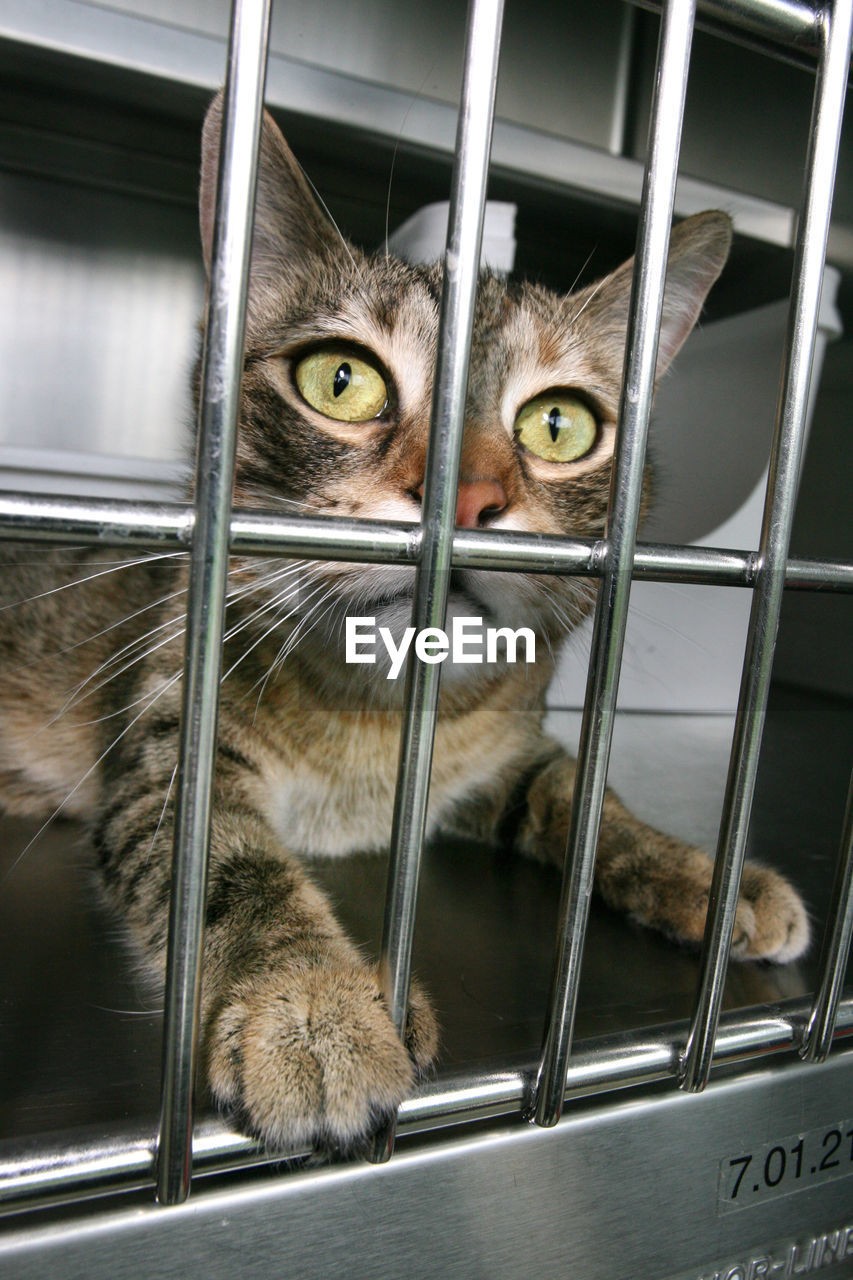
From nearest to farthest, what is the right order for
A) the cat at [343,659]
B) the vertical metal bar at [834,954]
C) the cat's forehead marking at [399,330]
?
1. the vertical metal bar at [834,954]
2. the cat at [343,659]
3. the cat's forehead marking at [399,330]

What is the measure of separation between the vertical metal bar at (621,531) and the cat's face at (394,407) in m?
0.20

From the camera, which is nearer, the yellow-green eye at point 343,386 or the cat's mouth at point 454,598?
the cat's mouth at point 454,598

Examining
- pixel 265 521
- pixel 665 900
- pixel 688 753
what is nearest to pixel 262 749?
pixel 665 900

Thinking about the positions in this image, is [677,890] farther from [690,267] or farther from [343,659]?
[690,267]

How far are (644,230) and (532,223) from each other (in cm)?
78

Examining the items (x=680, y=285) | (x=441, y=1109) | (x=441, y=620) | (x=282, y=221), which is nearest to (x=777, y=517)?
(x=441, y=620)

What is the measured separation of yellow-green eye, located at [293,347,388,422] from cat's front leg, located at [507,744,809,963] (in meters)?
0.39

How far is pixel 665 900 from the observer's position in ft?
2.42

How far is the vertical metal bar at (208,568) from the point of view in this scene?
34 cm

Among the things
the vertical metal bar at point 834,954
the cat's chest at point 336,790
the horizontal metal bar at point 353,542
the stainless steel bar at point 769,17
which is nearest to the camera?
the horizontal metal bar at point 353,542

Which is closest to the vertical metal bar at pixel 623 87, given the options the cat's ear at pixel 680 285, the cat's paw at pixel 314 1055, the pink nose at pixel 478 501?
the cat's ear at pixel 680 285

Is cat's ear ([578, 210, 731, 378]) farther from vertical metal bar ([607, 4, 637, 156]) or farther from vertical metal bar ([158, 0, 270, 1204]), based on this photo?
vertical metal bar ([158, 0, 270, 1204])

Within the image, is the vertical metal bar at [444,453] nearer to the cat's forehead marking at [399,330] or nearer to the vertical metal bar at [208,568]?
the vertical metal bar at [208,568]

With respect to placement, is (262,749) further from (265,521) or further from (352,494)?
(265,521)
